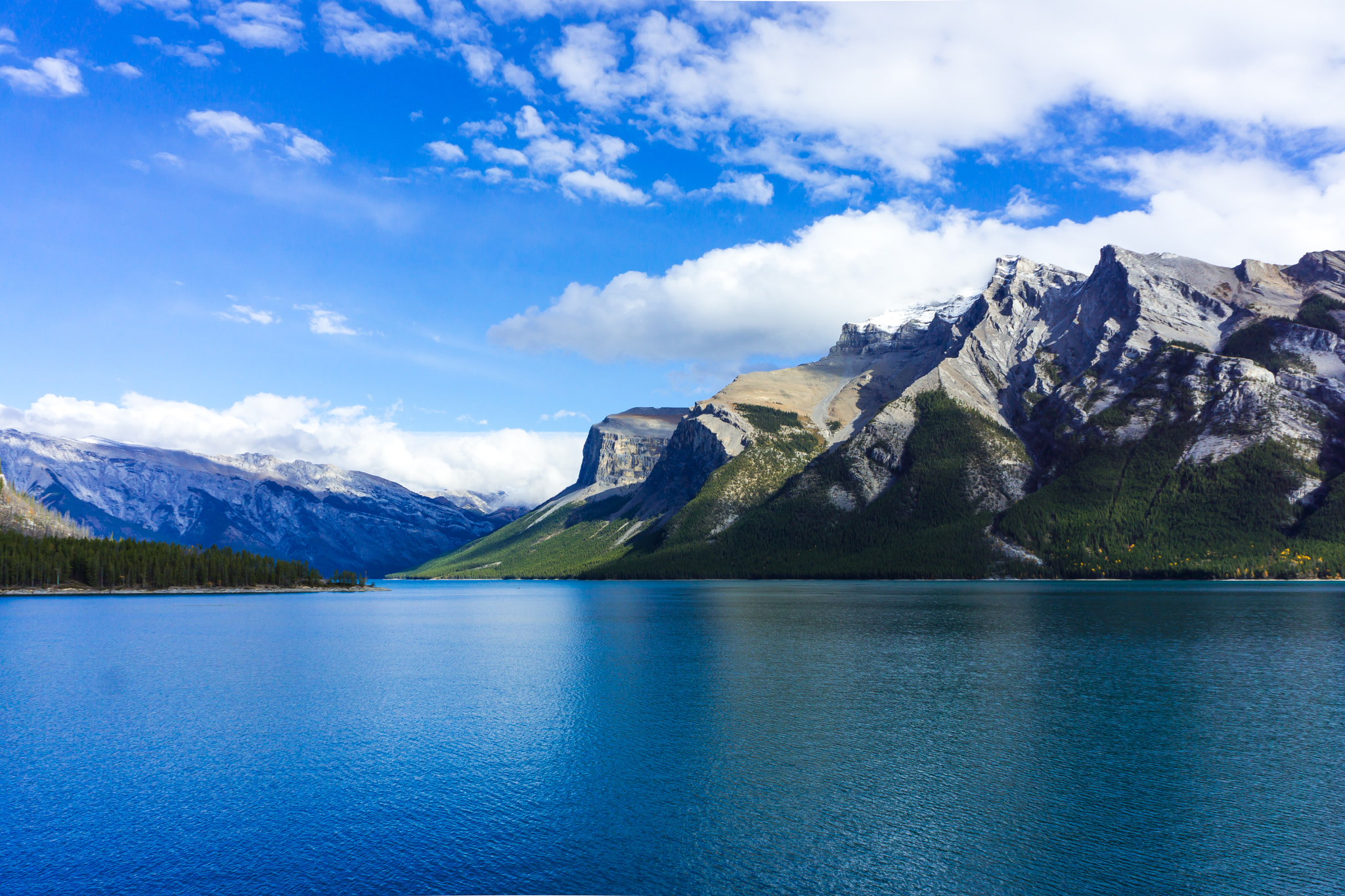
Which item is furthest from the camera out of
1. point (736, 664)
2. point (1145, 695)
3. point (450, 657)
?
point (450, 657)

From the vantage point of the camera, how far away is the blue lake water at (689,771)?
28.6 metres

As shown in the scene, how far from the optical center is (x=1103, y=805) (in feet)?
113

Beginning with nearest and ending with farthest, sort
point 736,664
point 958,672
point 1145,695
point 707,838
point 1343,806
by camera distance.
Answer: point 707,838 < point 1343,806 < point 1145,695 < point 958,672 < point 736,664

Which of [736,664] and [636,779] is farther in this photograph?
[736,664]

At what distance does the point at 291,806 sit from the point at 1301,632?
110867mm

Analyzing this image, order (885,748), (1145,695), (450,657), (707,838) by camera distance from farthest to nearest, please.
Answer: (450,657)
(1145,695)
(885,748)
(707,838)

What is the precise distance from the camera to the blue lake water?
28578 mm

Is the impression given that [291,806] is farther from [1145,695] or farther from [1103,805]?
[1145,695]

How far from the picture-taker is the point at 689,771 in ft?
133

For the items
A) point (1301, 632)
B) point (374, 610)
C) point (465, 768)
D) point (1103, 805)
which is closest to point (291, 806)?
point (465, 768)

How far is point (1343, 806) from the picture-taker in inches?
1345

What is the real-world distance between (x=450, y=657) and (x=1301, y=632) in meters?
102

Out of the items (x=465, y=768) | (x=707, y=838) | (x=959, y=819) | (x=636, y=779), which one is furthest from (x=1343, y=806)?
(x=465, y=768)

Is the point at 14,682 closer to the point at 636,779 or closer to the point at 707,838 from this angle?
the point at 636,779
